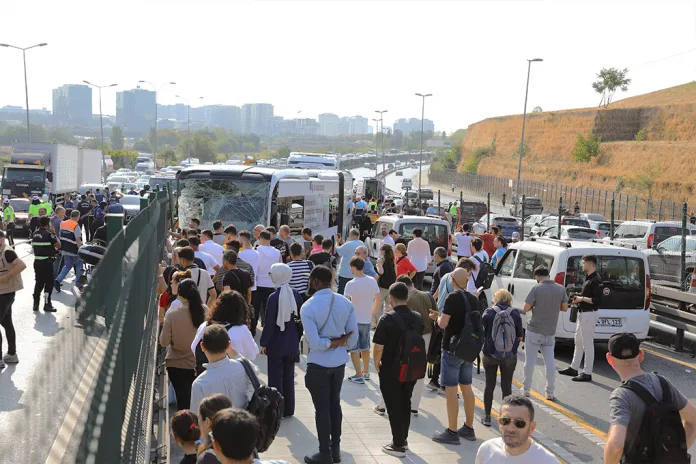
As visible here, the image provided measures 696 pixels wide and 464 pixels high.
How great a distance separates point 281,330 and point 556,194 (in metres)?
76.6

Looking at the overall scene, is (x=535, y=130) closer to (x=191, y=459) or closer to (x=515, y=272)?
(x=515, y=272)

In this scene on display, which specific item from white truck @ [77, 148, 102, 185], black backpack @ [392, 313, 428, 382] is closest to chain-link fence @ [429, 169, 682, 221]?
white truck @ [77, 148, 102, 185]

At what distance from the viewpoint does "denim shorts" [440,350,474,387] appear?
8.71m

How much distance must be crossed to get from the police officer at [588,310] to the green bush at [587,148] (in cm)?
9083

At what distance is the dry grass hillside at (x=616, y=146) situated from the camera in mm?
79250

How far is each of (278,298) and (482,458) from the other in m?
4.17

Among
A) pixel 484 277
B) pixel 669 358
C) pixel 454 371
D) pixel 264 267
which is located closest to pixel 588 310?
pixel 484 277

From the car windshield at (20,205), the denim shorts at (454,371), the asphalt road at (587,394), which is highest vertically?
the denim shorts at (454,371)

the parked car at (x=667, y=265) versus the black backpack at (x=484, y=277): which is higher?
the black backpack at (x=484, y=277)

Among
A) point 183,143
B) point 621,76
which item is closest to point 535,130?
point 621,76

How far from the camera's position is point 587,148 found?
9925 cm

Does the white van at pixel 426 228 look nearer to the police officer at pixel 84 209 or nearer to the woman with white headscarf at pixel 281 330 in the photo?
the police officer at pixel 84 209

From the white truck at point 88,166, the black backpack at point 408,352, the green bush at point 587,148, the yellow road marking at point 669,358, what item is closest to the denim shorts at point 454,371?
the black backpack at point 408,352

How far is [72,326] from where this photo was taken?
87.7 inches
